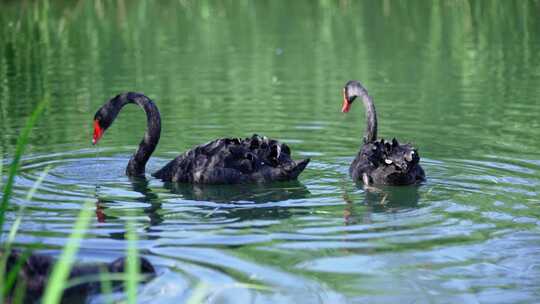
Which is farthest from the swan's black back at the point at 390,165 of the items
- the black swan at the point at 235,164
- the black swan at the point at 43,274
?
the black swan at the point at 43,274

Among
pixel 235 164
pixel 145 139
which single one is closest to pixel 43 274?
pixel 235 164

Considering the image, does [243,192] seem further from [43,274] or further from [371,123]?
[43,274]

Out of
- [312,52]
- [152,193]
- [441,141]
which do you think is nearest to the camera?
[152,193]

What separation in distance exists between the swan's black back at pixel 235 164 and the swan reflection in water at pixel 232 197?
0.19 ft

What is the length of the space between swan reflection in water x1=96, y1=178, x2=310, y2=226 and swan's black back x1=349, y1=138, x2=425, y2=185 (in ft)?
1.49

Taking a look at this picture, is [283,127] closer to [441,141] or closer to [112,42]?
[441,141]

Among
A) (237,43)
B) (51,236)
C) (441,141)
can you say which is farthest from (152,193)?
(237,43)

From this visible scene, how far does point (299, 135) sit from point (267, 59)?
508 cm

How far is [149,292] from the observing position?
480 cm

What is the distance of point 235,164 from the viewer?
749 centimetres

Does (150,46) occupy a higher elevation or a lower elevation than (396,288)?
higher

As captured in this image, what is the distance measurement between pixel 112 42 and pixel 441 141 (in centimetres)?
803

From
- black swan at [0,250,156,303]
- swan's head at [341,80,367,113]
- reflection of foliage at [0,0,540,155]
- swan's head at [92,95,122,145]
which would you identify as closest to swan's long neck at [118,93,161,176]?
swan's head at [92,95,122,145]

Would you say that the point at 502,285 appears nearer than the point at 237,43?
Yes
